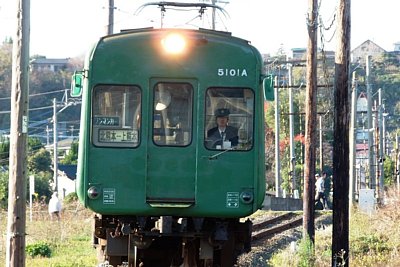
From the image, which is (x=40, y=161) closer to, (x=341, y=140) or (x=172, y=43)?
(x=341, y=140)

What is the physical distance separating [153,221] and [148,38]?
2.27 metres

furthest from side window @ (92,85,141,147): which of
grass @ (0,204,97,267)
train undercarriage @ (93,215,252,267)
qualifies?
grass @ (0,204,97,267)

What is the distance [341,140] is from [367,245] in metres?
4.93

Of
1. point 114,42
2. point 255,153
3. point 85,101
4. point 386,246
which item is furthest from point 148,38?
point 386,246

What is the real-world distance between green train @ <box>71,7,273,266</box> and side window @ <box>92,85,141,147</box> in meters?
0.01

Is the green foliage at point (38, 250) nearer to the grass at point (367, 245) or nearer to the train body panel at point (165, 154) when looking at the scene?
the grass at point (367, 245)

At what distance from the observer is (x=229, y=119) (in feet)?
36.1

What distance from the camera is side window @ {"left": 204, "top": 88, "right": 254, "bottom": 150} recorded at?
11.0 m

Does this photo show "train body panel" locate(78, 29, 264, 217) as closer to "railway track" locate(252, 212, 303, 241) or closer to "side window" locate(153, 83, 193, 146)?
"side window" locate(153, 83, 193, 146)

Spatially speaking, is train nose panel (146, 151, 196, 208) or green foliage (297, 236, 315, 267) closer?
train nose panel (146, 151, 196, 208)

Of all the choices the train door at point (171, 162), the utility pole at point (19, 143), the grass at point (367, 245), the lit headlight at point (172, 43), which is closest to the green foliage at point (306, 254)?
the grass at point (367, 245)

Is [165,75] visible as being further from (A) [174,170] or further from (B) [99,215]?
(B) [99,215]

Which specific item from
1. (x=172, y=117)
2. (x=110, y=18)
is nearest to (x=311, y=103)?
(x=110, y=18)

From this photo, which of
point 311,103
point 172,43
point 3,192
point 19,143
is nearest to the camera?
point 172,43
